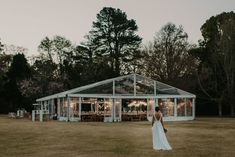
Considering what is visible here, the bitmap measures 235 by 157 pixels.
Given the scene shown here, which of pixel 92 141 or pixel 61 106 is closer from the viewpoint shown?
pixel 92 141

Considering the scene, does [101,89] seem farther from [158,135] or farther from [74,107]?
[158,135]

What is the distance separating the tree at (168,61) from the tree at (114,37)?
28.1 ft

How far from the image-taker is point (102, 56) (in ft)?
227

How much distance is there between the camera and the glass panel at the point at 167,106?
44406mm

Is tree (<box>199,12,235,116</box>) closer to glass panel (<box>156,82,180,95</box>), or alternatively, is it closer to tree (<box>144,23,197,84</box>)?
tree (<box>144,23,197,84</box>)

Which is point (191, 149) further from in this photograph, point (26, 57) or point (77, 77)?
point (26, 57)

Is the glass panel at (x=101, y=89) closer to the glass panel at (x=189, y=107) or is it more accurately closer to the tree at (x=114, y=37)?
the glass panel at (x=189, y=107)

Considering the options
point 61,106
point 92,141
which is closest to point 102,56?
point 61,106

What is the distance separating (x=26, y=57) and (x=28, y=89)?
43.6 feet

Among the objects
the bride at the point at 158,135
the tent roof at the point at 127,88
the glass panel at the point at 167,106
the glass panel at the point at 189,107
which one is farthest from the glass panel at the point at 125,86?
the bride at the point at 158,135

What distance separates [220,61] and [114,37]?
20.4 meters

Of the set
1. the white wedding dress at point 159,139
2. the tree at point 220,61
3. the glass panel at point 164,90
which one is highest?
the tree at point 220,61

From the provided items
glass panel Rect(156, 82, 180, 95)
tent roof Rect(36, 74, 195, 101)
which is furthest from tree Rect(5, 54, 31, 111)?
glass panel Rect(156, 82, 180, 95)

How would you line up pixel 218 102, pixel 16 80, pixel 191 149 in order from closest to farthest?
pixel 191 149 < pixel 218 102 < pixel 16 80
